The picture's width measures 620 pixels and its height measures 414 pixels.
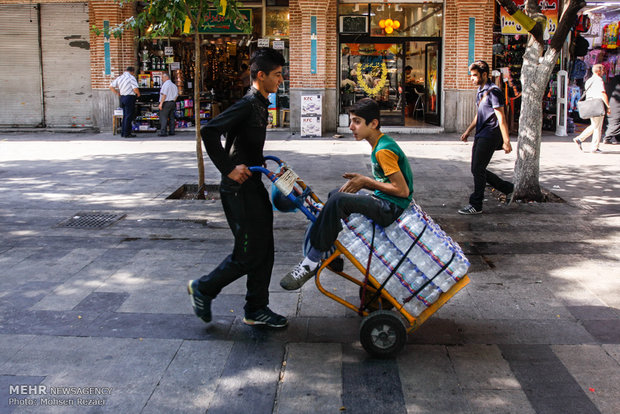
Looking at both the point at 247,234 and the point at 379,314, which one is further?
the point at 247,234

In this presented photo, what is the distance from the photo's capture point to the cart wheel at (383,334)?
4.24 m

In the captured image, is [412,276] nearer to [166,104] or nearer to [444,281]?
[444,281]

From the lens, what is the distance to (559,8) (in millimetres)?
17375

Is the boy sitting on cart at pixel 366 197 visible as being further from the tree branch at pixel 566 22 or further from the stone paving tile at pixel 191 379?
the tree branch at pixel 566 22

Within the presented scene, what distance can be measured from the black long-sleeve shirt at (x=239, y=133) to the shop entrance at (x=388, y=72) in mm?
13424

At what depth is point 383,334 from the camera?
427 centimetres

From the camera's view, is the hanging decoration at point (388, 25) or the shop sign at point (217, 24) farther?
the shop sign at point (217, 24)

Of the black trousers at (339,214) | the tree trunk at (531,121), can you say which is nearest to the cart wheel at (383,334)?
the black trousers at (339,214)

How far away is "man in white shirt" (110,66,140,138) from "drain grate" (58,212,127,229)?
8818mm

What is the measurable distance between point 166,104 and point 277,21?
Answer: 4193mm

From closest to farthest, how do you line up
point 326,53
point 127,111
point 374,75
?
1. point 127,111
2. point 326,53
3. point 374,75

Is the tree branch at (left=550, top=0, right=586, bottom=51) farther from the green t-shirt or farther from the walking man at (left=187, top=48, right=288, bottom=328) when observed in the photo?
the walking man at (left=187, top=48, right=288, bottom=328)

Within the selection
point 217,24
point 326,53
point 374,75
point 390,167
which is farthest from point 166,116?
point 390,167

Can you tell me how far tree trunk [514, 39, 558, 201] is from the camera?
360 inches
